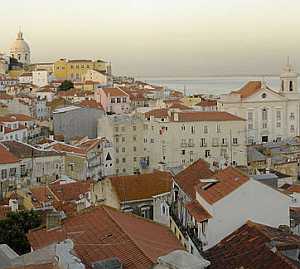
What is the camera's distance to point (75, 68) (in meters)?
86.8

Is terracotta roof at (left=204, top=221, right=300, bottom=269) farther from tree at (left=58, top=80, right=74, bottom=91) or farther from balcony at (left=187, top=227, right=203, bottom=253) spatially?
tree at (left=58, top=80, right=74, bottom=91)

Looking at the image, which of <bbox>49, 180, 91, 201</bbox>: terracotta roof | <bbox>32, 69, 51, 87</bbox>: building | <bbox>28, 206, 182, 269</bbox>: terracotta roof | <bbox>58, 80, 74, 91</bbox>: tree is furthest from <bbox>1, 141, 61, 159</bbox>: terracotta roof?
<bbox>32, 69, 51, 87</bbox>: building

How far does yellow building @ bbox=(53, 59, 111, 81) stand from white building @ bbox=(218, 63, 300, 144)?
37669 millimetres

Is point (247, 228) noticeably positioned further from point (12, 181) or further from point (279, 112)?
point (279, 112)

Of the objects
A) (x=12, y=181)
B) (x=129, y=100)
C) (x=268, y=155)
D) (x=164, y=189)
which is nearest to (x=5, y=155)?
(x=12, y=181)

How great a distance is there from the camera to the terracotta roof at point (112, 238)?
30.9ft

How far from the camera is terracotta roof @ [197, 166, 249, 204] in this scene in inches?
506

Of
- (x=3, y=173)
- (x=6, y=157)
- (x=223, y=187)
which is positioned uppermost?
(x=223, y=187)

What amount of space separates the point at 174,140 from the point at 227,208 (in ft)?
84.6

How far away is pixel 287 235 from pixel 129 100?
44.1m

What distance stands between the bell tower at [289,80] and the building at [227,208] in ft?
131

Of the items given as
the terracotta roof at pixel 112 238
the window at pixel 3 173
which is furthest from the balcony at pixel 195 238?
the window at pixel 3 173

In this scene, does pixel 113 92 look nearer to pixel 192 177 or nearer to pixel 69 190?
pixel 69 190

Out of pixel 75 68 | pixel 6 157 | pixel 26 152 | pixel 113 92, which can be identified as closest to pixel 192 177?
pixel 6 157
